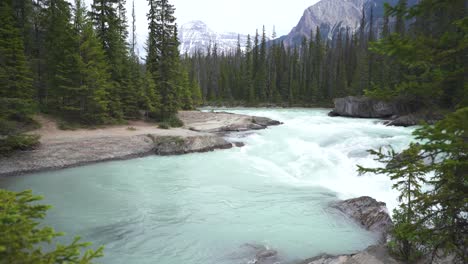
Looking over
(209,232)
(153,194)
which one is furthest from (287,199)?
(153,194)

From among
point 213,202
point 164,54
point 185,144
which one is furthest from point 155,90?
point 213,202

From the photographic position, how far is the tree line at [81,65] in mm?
19719

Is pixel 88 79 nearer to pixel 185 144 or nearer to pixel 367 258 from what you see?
pixel 185 144

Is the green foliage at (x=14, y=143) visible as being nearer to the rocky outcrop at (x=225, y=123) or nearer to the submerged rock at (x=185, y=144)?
the submerged rock at (x=185, y=144)

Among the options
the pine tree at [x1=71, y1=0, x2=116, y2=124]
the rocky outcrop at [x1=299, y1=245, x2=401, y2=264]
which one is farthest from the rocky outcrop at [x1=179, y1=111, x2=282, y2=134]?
the rocky outcrop at [x1=299, y1=245, x2=401, y2=264]

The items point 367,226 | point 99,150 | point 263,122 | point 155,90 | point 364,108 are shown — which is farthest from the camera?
point 364,108

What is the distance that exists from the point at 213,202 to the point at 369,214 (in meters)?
5.53

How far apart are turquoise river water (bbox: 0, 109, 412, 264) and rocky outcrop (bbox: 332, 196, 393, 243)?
1.01ft

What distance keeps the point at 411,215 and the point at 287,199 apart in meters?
5.64

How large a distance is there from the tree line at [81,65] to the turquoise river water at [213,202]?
9.22m

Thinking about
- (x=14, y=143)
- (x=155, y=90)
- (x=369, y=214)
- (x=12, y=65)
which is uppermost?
Result: (x=12, y=65)

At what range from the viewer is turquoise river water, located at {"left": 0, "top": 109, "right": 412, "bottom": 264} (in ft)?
25.2

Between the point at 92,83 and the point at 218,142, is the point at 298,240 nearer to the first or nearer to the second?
the point at 218,142

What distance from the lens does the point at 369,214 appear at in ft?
28.5
